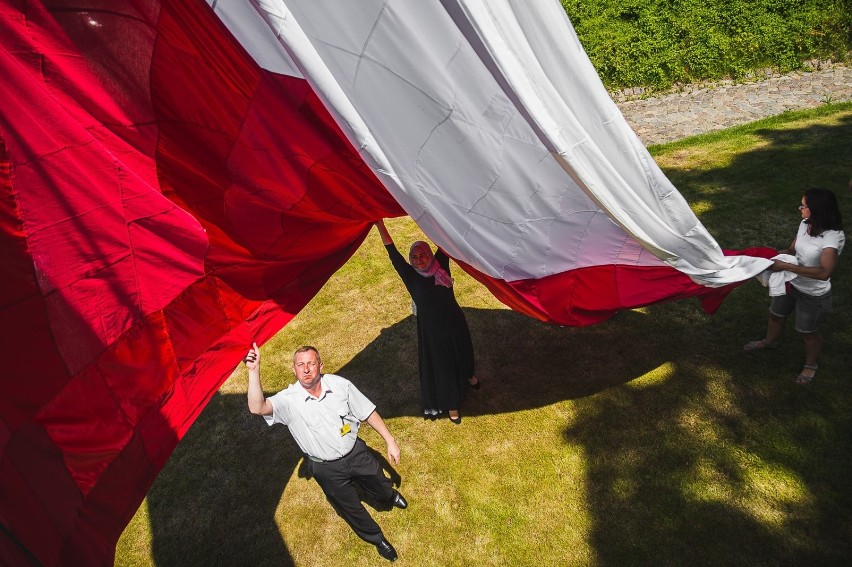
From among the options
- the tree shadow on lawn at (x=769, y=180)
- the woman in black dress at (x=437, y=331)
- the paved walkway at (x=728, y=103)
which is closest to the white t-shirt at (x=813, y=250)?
the tree shadow on lawn at (x=769, y=180)

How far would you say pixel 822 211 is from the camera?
4.30 metres

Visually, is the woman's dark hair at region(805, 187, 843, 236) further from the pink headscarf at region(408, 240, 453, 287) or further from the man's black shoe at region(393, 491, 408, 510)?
the man's black shoe at region(393, 491, 408, 510)

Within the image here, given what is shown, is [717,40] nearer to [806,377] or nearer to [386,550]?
[806,377]

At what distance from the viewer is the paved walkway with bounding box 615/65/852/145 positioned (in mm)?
10281

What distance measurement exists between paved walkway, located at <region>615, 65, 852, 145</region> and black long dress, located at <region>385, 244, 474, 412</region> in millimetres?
6694

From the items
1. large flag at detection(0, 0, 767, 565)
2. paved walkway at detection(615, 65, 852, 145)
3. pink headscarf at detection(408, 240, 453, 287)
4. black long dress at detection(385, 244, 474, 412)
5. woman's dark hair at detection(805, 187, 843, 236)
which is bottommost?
paved walkway at detection(615, 65, 852, 145)

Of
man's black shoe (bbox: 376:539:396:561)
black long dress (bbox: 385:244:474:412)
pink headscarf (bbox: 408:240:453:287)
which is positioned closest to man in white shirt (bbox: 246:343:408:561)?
man's black shoe (bbox: 376:539:396:561)

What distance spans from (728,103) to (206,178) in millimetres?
10943

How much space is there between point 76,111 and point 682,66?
1243 cm

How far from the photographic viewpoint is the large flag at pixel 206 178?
91.7 inches

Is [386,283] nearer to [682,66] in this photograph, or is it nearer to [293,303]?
[293,303]

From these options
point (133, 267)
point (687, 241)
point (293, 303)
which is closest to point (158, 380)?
point (133, 267)

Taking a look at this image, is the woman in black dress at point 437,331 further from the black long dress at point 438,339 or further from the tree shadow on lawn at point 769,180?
the tree shadow on lawn at point 769,180

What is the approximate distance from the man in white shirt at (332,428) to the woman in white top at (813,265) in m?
3.31
